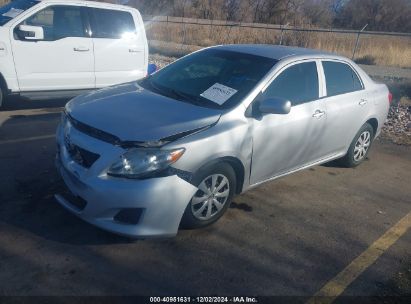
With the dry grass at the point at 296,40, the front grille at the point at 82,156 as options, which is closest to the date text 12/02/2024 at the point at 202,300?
the front grille at the point at 82,156

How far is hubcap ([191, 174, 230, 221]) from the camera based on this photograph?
3605mm

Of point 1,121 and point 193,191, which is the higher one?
point 193,191

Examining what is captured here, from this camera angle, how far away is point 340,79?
510cm

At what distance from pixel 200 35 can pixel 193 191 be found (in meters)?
18.1

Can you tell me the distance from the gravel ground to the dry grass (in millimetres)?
1794

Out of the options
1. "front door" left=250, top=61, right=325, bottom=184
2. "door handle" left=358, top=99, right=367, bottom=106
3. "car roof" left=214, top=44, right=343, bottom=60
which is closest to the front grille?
"front door" left=250, top=61, right=325, bottom=184

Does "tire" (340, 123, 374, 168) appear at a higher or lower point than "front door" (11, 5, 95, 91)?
lower

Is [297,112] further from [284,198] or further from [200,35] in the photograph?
[200,35]

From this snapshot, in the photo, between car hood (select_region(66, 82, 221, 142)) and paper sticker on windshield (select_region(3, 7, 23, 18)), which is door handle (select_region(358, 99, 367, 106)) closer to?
car hood (select_region(66, 82, 221, 142))

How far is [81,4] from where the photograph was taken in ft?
23.7

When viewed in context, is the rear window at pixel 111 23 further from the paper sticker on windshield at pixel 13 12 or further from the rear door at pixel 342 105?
the rear door at pixel 342 105

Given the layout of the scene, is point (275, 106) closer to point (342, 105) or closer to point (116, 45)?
point (342, 105)

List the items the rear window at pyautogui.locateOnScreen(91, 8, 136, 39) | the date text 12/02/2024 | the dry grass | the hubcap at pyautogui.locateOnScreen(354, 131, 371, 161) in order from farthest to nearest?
the dry grass, the rear window at pyautogui.locateOnScreen(91, 8, 136, 39), the hubcap at pyautogui.locateOnScreen(354, 131, 371, 161), the date text 12/02/2024

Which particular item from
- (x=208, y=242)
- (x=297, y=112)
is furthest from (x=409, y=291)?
(x=297, y=112)
